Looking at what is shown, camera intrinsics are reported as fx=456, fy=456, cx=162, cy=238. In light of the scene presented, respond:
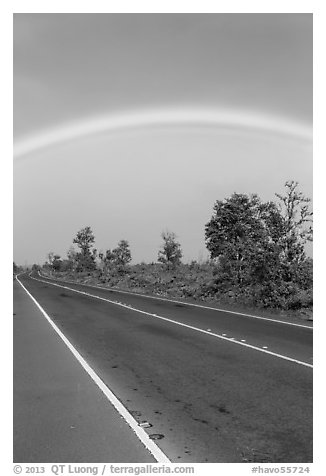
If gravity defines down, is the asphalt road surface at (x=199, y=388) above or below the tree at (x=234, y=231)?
below

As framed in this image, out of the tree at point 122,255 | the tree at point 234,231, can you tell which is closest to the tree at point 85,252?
the tree at point 122,255

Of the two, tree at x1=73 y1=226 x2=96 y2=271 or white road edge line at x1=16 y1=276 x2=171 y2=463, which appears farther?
tree at x1=73 y1=226 x2=96 y2=271

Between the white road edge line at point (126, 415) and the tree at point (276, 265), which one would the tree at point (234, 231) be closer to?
the tree at point (276, 265)

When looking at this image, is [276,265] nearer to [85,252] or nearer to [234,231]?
[234,231]

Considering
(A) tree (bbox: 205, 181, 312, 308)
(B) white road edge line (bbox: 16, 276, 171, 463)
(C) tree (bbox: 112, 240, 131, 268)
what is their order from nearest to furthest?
(B) white road edge line (bbox: 16, 276, 171, 463), (A) tree (bbox: 205, 181, 312, 308), (C) tree (bbox: 112, 240, 131, 268)

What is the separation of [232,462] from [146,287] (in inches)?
1237

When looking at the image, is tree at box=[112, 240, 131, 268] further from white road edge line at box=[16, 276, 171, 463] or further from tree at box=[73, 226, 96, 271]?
white road edge line at box=[16, 276, 171, 463]

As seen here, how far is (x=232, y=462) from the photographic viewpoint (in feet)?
14.7

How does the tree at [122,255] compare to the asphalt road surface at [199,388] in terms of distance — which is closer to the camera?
the asphalt road surface at [199,388]

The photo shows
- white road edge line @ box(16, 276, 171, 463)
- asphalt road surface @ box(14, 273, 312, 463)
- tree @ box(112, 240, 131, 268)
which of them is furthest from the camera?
tree @ box(112, 240, 131, 268)

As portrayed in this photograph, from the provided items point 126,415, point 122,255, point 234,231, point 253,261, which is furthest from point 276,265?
point 122,255

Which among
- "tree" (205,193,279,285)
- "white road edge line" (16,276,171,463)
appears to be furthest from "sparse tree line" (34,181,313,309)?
"white road edge line" (16,276,171,463)

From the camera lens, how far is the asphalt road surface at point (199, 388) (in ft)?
15.8

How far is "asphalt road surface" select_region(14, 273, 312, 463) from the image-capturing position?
15.8 feet
